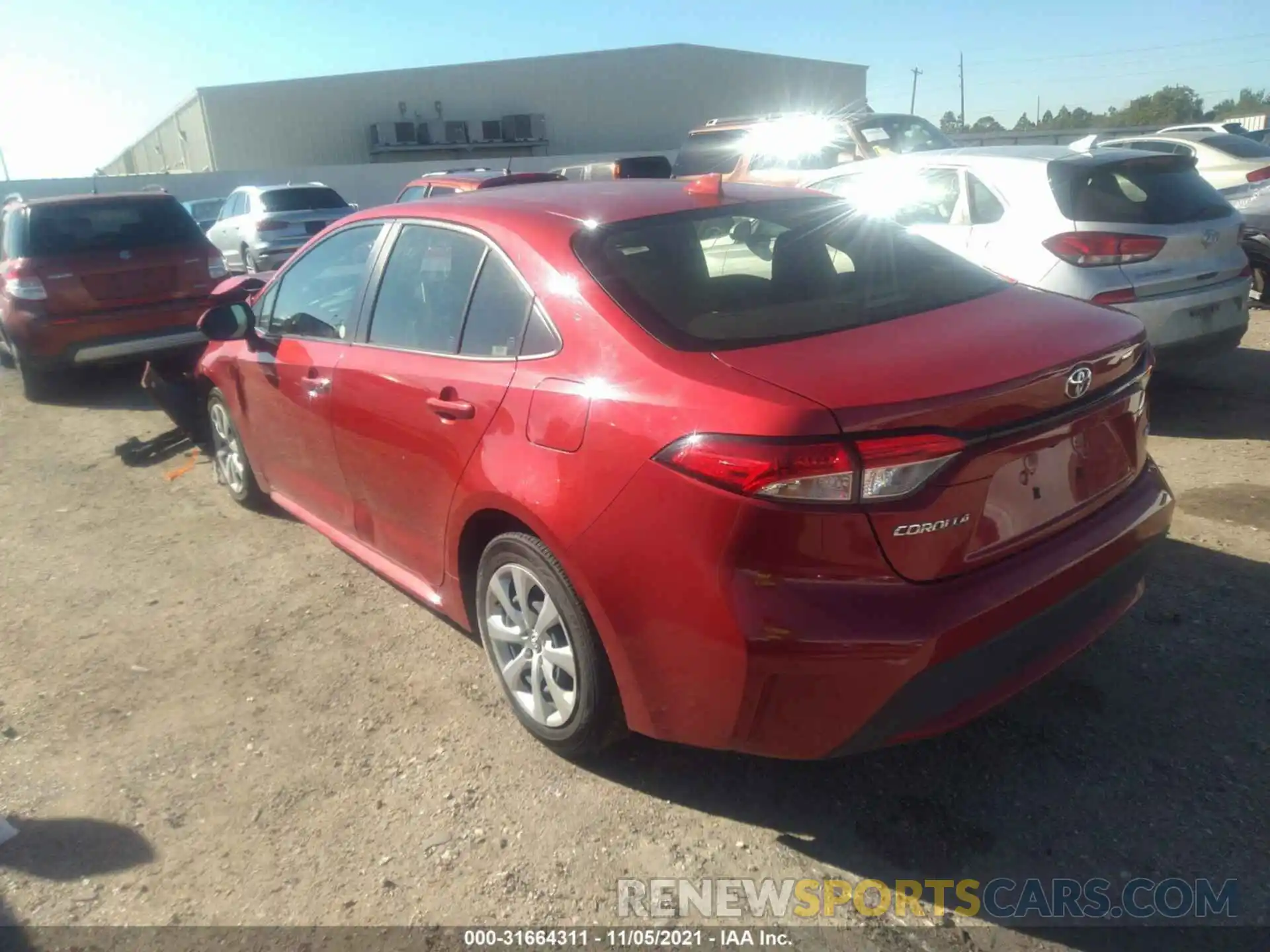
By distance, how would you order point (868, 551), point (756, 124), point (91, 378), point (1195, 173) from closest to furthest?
point (868, 551)
point (1195, 173)
point (91, 378)
point (756, 124)

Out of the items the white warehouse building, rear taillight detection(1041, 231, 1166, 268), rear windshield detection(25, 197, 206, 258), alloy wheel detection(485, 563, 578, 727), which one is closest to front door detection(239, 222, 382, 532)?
alloy wheel detection(485, 563, 578, 727)

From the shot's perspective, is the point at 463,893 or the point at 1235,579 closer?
the point at 463,893

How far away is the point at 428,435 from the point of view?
314cm

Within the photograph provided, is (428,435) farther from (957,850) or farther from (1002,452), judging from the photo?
(957,850)

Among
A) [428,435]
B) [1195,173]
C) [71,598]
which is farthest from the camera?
[1195,173]

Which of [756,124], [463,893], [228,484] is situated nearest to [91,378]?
[228,484]

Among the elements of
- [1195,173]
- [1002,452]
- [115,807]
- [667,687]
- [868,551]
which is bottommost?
[115,807]

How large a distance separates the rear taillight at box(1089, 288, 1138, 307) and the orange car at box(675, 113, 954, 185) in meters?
5.85

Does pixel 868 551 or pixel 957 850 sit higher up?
pixel 868 551

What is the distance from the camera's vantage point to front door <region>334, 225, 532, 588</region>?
2957 mm

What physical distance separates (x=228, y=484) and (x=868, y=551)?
440 centimetres

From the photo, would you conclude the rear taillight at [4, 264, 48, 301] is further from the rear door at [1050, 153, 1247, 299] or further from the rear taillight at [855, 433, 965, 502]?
the rear taillight at [855, 433, 965, 502]

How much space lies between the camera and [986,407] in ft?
7.38

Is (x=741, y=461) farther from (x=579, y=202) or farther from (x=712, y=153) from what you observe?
(x=712, y=153)
